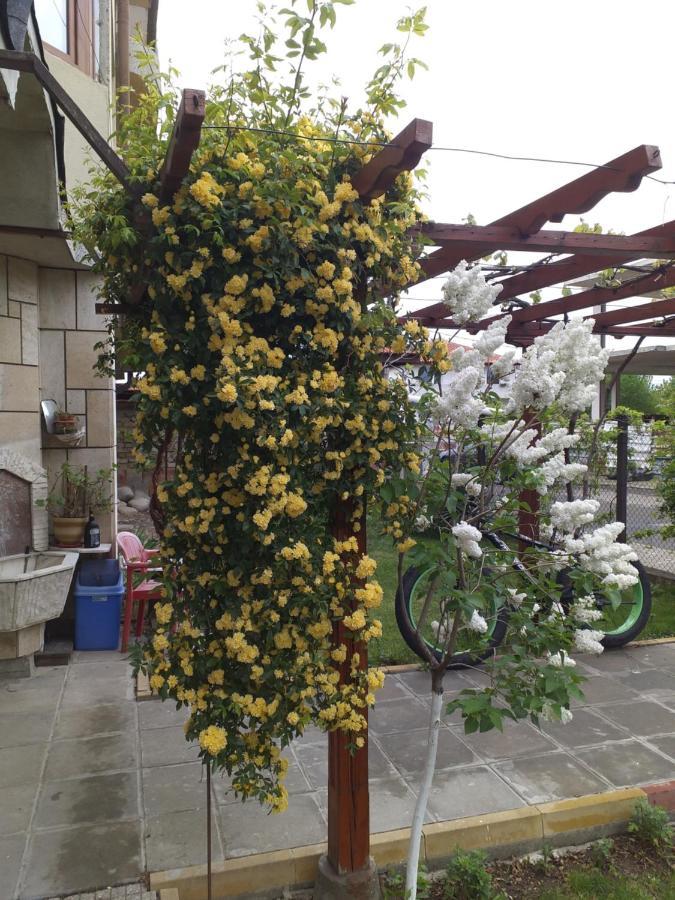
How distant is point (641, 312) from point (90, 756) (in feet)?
14.2

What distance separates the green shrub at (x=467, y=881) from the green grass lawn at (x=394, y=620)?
131 centimetres

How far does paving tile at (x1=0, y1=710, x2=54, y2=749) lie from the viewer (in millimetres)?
3697

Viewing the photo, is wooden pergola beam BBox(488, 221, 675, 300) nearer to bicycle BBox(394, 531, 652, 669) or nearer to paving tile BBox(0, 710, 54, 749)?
bicycle BBox(394, 531, 652, 669)

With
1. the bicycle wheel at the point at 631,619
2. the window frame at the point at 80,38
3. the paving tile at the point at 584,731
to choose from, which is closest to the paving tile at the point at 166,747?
the paving tile at the point at 584,731

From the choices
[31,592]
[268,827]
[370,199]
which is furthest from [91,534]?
[370,199]

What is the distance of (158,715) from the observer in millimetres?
4043

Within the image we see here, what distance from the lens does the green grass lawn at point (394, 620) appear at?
4.98 metres

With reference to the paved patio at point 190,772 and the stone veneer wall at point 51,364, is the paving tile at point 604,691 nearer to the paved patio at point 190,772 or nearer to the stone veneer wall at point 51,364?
the paved patio at point 190,772

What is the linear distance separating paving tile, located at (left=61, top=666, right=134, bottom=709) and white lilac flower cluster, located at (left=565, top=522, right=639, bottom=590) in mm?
3119

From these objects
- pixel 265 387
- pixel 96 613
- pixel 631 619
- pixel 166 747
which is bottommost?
pixel 166 747

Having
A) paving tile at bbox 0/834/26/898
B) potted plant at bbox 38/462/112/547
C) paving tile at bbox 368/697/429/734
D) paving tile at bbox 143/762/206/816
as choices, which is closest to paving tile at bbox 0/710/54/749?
paving tile at bbox 143/762/206/816

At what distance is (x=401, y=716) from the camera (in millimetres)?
4047

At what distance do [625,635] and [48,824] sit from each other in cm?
402

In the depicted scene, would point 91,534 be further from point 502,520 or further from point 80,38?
point 80,38
